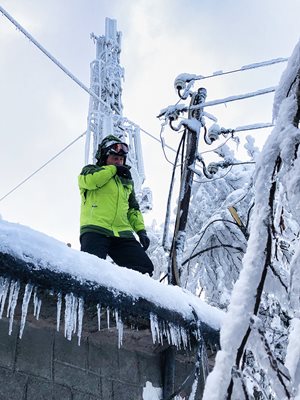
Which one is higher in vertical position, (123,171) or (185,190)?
(185,190)

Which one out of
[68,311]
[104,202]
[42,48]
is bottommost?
[68,311]

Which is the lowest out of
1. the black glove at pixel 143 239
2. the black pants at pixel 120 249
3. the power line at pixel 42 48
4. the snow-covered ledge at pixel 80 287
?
the snow-covered ledge at pixel 80 287

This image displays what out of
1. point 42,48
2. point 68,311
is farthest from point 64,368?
point 42,48

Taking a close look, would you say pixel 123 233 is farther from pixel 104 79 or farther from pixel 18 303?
pixel 104 79

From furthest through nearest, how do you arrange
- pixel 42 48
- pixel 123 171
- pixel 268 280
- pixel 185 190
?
pixel 42 48 → pixel 185 190 → pixel 123 171 → pixel 268 280

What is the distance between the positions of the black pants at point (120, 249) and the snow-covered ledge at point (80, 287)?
1265 millimetres

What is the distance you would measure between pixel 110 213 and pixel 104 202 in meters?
0.11

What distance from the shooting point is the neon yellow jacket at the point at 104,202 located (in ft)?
13.9

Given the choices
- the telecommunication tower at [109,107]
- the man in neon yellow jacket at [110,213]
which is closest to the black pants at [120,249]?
the man in neon yellow jacket at [110,213]

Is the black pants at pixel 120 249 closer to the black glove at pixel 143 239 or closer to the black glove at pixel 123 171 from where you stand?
the black glove at pixel 143 239

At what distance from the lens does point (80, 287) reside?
2.44 m

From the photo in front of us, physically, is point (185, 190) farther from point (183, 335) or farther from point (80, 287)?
point (80, 287)

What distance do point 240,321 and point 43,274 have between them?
1425 millimetres

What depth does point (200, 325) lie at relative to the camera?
2.95m
